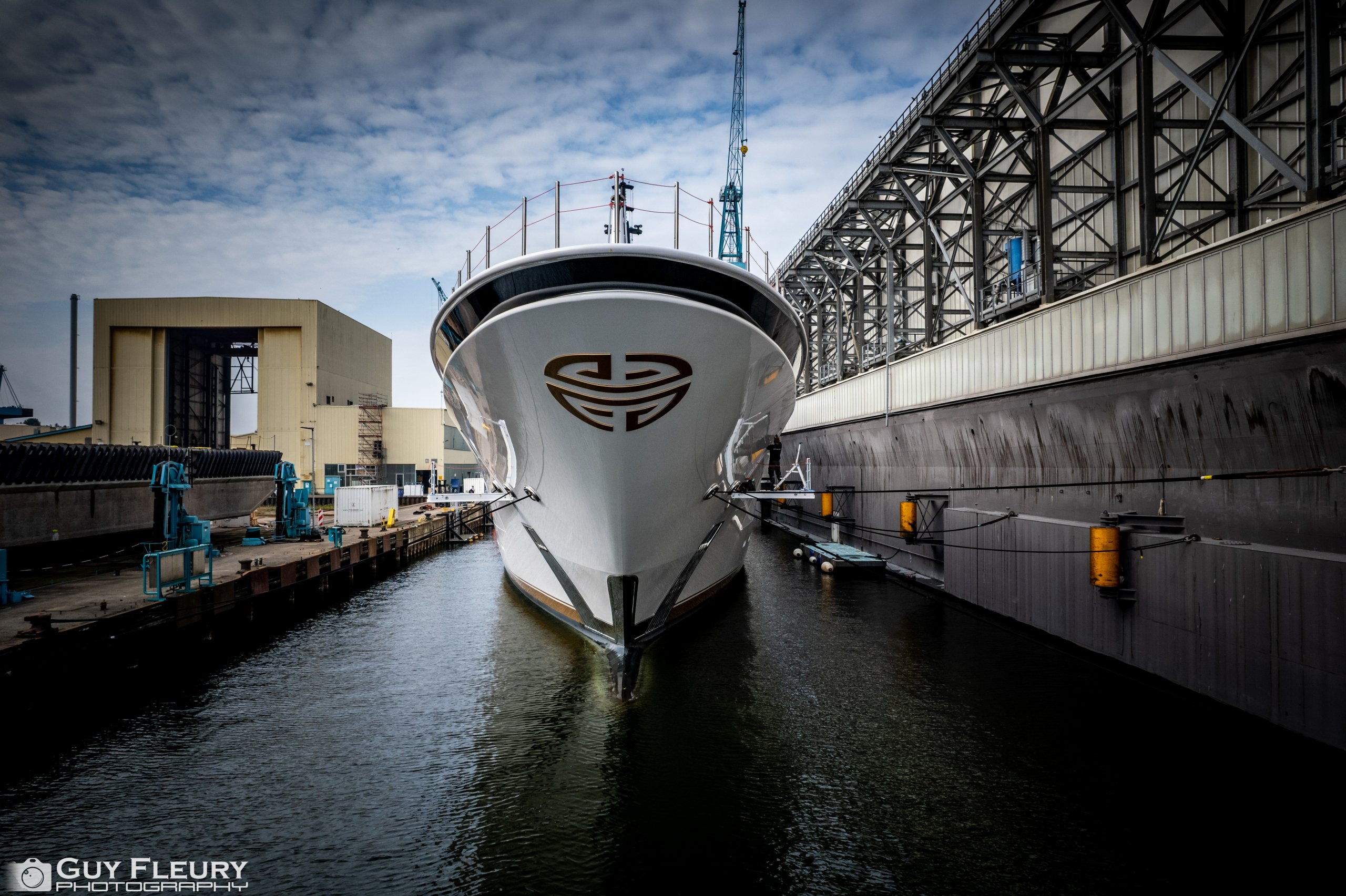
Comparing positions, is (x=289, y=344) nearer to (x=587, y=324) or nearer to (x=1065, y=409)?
(x=587, y=324)

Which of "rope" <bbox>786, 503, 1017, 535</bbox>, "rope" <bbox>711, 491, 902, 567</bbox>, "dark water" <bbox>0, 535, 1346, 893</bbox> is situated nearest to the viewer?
"dark water" <bbox>0, 535, 1346, 893</bbox>

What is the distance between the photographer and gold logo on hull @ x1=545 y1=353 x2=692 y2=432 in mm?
→ 6613

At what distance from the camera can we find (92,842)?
5.45 metres

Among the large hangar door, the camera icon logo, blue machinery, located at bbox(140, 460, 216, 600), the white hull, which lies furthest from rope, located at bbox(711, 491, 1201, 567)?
the large hangar door

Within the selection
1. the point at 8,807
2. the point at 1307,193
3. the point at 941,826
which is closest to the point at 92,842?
the point at 8,807

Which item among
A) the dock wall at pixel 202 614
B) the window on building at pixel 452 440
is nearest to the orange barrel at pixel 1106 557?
the dock wall at pixel 202 614

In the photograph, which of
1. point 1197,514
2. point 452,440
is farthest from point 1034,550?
point 452,440

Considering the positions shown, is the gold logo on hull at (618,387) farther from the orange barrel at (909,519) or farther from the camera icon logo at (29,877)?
the orange barrel at (909,519)

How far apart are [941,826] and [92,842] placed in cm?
782

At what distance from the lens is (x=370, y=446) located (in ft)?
136

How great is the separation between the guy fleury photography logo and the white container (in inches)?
793

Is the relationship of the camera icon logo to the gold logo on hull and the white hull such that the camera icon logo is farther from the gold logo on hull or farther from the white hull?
the gold logo on hull

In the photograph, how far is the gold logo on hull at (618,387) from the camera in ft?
21.7

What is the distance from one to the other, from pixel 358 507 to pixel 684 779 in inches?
869
